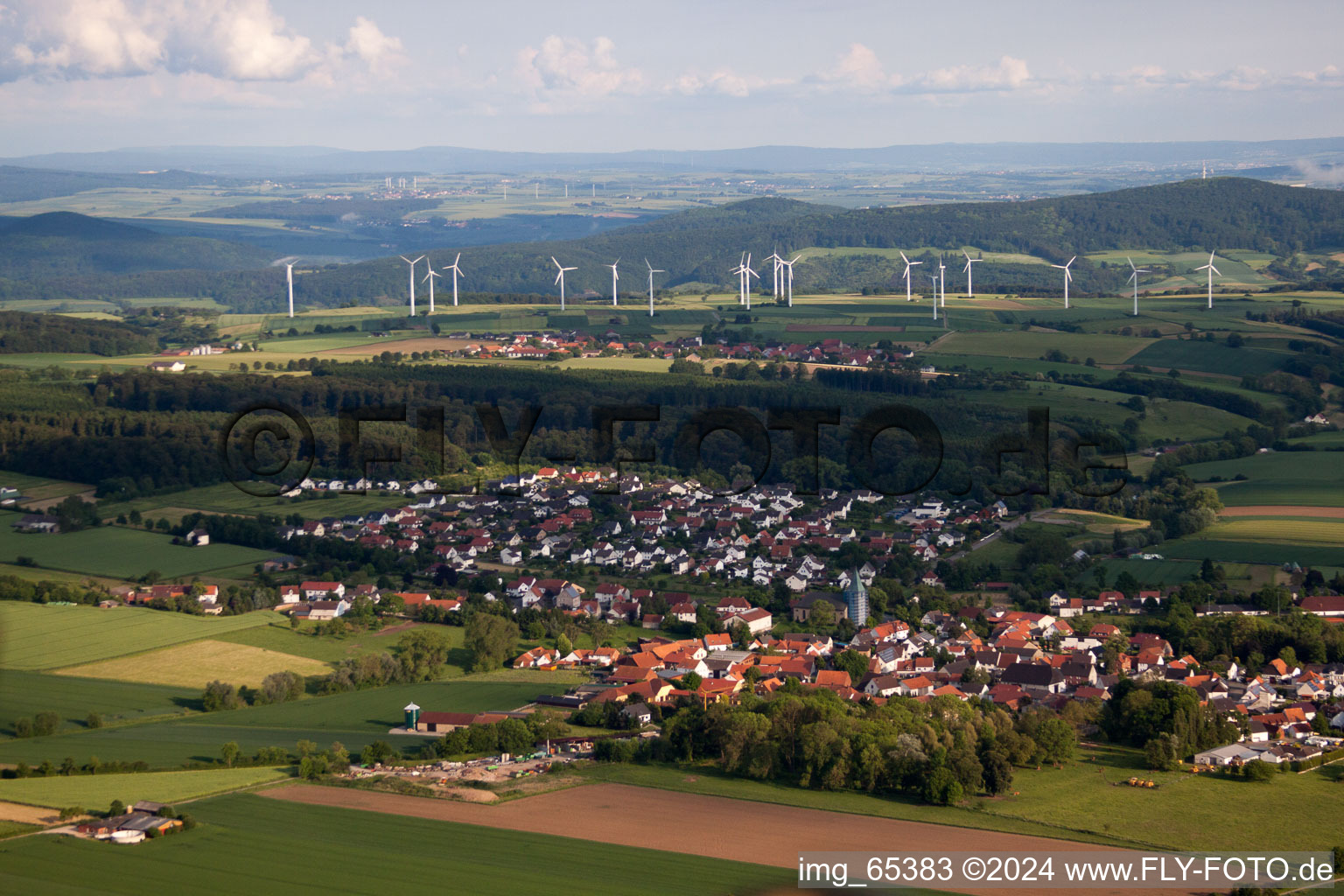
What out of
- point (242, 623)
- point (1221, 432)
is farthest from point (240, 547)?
point (1221, 432)

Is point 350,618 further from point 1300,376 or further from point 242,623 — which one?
point 1300,376

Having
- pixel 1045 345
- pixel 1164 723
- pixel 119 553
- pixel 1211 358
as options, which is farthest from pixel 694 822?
pixel 1045 345

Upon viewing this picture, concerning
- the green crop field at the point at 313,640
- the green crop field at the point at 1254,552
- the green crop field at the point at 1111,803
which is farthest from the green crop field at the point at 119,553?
the green crop field at the point at 1254,552

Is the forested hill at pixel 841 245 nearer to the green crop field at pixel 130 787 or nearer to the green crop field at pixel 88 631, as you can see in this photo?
the green crop field at pixel 88 631

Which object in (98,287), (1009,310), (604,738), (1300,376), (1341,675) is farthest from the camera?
(98,287)

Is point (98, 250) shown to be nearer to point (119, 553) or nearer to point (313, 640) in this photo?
point (119, 553)

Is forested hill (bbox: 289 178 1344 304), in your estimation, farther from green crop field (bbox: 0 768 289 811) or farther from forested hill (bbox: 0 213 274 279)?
green crop field (bbox: 0 768 289 811)

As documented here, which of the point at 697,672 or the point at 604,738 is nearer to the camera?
the point at 604,738
